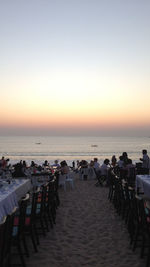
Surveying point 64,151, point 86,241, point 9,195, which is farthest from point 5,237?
point 64,151

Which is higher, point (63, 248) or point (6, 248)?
point (6, 248)

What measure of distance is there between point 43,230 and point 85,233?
0.83 metres

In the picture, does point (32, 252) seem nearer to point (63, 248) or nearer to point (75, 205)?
point (63, 248)

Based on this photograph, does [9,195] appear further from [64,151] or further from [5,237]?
[64,151]

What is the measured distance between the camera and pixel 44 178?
1190 centimetres

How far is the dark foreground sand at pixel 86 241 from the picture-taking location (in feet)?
12.8

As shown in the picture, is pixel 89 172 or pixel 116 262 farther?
pixel 89 172

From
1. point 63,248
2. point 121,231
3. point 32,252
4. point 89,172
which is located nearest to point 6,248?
point 32,252

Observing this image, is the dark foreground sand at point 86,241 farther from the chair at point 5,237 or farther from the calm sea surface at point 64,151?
the calm sea surface at point 64,151

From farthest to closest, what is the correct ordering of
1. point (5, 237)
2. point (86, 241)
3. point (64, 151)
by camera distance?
point (64, 151) < point (86, 241) < point (5, 237)

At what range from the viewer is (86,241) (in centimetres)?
478

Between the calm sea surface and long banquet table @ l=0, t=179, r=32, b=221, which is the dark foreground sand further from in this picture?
the calm sea surface

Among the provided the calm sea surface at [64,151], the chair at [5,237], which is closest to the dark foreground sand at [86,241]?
the chair at [5,237]

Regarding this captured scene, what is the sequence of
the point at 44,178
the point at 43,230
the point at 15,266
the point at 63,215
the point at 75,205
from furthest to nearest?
the point at 44,178
the point at 75,205
the point at 63,215
the point at 43,230
the point at 15,266
